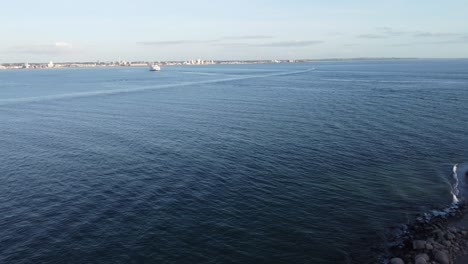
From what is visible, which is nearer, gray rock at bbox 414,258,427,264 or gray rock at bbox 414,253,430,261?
gray rock at bbox 414,258,427,264

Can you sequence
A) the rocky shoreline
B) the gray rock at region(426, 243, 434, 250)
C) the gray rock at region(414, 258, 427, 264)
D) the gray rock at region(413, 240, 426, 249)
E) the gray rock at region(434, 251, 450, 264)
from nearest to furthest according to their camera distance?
the gray rock at region(414, 258, 427, 264), the gray rock at region(434, 251, 450, 264), the rocky shoreline, the gray rock at region(426, 243, 434, 250), the gray rock at region(413, 240, 426, 249)

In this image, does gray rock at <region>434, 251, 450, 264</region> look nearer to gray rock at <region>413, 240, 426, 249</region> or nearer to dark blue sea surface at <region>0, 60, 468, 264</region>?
gray rock at <region>413, 240, 426, 249</region>

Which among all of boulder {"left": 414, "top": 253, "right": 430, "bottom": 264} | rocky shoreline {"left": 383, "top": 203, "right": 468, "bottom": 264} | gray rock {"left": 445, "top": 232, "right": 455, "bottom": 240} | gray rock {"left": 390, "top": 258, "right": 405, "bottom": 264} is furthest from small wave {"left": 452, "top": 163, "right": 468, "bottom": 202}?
gray rock {"left": 390, "top": 258, "right": 405, "bottom": 264}

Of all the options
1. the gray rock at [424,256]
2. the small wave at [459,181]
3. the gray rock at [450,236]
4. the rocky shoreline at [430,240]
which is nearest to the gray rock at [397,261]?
the rocky shoreline at [430,240]

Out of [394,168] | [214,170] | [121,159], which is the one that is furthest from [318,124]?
[121,159]

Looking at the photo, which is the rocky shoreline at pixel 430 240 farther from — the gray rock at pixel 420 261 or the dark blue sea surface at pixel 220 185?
the dark blue sea surface at pixel 220 185

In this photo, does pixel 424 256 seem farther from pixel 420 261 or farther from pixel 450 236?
pixel 450 236

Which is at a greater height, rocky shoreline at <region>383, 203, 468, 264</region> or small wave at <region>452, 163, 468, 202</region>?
small wave at <region>452, 163, 468, 202</region>
